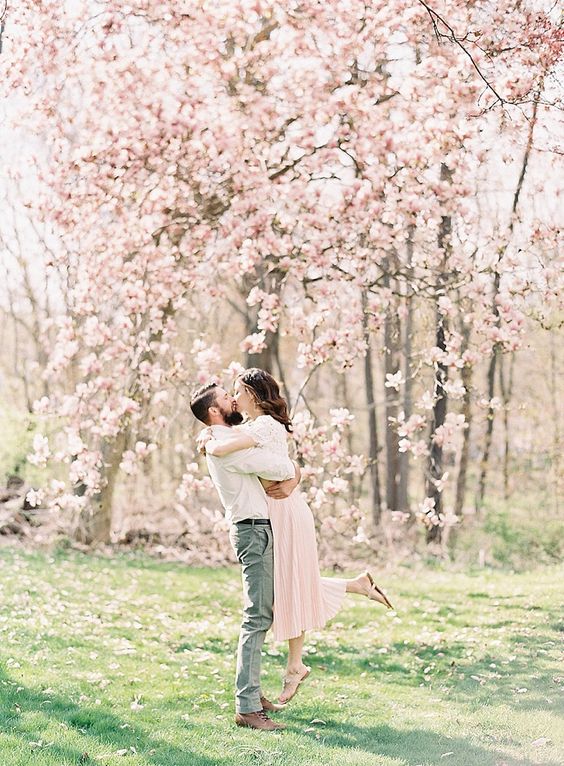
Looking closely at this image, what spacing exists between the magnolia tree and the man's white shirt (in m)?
2.26

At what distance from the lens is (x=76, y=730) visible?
4.21m

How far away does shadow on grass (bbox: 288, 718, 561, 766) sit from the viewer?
384 cm

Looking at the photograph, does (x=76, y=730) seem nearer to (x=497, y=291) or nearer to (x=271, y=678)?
(x=271, y=678)

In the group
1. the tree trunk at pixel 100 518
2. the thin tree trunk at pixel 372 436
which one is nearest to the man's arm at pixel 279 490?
the tree trunk at pixel 100 518

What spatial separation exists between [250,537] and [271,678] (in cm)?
181

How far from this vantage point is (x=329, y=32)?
302 inches

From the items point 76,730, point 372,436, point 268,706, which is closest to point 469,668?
point 268,706

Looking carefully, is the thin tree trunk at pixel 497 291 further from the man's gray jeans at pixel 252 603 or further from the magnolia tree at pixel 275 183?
the man's gray jeans at pixel 252 603

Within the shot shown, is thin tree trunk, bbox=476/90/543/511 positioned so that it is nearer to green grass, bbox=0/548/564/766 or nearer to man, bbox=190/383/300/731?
green grass, bbox=0/548/564/766

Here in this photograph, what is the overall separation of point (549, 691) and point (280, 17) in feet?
17.7

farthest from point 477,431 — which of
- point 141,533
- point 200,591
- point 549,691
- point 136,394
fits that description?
point 549,691

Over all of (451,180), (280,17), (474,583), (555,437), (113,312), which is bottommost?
(474,583)

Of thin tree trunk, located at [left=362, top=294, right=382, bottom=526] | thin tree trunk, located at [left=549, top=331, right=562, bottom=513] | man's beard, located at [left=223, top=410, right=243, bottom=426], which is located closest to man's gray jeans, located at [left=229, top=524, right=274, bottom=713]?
man's beard, located at [left=223, top=410, right=243, bottom=426]

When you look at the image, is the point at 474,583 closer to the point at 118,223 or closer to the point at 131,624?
the point at 131,624
